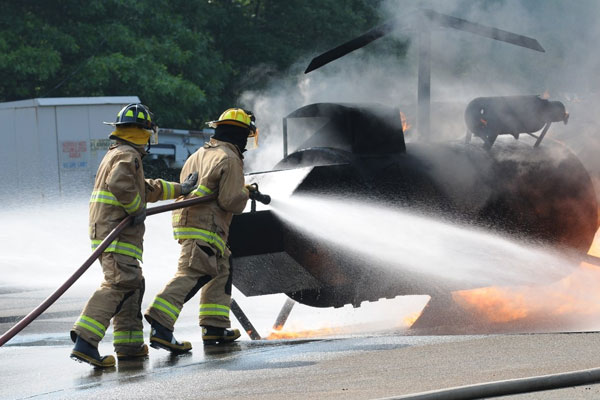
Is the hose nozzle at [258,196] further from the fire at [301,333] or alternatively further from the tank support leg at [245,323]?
the fire at [301,333]

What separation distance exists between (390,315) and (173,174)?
597 inches

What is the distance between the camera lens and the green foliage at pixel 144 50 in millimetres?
22891

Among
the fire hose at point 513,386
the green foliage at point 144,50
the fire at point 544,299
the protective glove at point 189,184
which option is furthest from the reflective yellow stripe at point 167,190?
the green foliage at point 144,50

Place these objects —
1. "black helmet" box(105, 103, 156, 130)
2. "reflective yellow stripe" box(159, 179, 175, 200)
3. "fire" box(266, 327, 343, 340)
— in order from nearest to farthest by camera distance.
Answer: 1. "black helmet" box(105, 103, 156, 130)
2. "reflective yellow stripe" box(159, 179, 175, 200)
3. "fire" box(266, 327, 343, 340)

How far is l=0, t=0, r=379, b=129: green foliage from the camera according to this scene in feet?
75.1

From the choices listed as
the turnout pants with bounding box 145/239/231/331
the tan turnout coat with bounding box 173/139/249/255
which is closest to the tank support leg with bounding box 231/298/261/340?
the turnout pants with bounding box 145/239/231/331

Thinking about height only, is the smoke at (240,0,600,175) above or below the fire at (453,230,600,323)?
above

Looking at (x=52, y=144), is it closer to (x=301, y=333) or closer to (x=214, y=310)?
(x=301, y=333)

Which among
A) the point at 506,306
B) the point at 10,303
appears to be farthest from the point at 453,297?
the point at 10,303

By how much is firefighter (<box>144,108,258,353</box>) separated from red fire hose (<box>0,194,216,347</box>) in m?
0.12

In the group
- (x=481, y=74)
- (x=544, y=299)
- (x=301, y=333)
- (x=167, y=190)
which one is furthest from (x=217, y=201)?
(x=481, y=74)

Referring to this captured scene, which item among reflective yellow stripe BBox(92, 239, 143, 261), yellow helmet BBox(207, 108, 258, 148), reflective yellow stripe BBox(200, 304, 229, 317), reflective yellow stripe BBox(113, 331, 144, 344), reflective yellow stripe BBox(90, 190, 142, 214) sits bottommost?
reflective yellow stripe BBox(113, 331, 144, 344)

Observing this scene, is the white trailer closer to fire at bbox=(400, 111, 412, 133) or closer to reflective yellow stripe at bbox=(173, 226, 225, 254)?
fire at bbox=(400, 111, 412, 133)

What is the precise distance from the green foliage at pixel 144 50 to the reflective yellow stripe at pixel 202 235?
14.7 m
